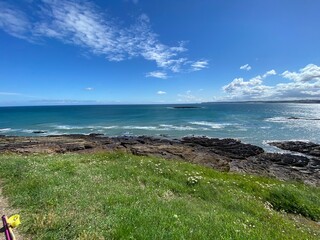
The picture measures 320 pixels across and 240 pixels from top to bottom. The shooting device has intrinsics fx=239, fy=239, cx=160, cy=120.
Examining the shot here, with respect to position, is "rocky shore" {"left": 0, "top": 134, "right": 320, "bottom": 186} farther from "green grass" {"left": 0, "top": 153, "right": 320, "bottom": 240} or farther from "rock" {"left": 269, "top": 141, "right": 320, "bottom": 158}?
"green grass" {"left": 0, "top": 153, "right": 320, "bottom": 240}

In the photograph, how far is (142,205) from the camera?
8.84 metres

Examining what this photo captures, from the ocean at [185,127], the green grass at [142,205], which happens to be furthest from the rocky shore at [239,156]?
the green grass at [142,205]

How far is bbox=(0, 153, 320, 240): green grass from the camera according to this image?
6961mm

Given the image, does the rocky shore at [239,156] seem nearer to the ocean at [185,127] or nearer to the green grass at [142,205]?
the ocean at [185,127]

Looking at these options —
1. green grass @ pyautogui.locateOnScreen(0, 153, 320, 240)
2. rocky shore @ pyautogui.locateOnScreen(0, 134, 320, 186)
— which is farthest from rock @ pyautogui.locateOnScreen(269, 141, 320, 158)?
green grass @ pyautogui.locateOnScreen(0, 153, 320, 240)

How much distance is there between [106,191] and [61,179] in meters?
2.77

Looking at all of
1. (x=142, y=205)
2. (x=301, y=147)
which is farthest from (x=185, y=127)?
(x=142, y=205)

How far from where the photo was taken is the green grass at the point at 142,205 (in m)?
6.96

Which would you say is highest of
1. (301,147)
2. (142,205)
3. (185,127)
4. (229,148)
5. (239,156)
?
(142,205)

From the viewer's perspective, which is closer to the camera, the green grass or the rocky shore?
the green grass

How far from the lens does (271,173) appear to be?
3056 centimetres

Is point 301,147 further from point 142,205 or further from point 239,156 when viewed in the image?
point 142,205

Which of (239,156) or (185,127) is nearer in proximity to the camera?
(239,156)

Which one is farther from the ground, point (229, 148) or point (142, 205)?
point (142, 205)
